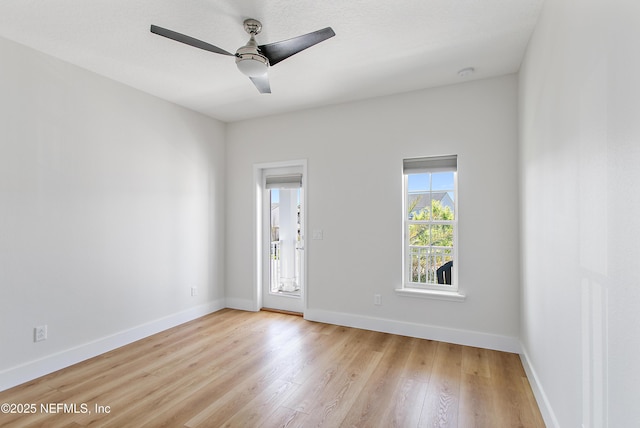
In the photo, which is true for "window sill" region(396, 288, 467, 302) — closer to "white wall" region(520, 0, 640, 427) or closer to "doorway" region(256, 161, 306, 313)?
"white wall" region(520, 0, 640, 427)

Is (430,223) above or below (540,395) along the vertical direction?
above

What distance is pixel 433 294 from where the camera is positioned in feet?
11.3

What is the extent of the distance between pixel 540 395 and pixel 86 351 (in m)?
3.91

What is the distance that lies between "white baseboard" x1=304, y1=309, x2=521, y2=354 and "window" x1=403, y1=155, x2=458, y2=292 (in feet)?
1.44

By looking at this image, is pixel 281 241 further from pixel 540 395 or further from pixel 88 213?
pixel 540 395

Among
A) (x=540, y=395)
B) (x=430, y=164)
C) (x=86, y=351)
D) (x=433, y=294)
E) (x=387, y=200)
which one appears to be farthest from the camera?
(x=387, y=200)

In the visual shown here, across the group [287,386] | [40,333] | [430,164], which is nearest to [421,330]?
[287,386]

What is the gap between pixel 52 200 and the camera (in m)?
2.81

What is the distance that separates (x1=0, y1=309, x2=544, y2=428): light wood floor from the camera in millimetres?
2135

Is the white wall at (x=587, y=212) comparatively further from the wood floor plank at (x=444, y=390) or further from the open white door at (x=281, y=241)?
the open white door at (x=281, y=241)

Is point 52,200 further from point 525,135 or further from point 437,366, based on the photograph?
point 525,135

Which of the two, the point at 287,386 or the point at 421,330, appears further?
the point at 421,330

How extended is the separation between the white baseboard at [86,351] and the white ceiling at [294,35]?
8.86 ft

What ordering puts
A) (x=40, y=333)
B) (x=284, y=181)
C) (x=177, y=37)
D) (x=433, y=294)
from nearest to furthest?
(x=177, y=37) → (x=40, y=333) → (x=433, y=294) → (x=284, y=181)
